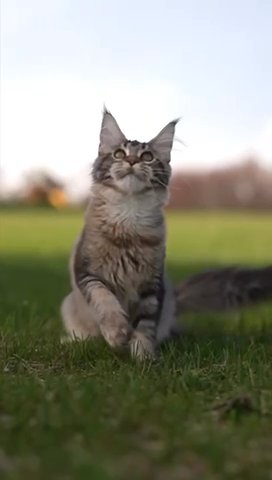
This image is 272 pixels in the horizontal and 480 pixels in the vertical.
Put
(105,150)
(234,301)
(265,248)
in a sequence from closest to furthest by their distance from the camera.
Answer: (105,150) < (234,301) < (265,248)

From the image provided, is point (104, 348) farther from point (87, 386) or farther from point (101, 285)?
point (87, 386)

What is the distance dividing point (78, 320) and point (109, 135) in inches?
50.8

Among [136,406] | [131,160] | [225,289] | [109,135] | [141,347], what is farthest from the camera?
[225,289]

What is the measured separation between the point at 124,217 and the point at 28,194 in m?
43.1

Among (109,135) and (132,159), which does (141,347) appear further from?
Answer: (109,135)

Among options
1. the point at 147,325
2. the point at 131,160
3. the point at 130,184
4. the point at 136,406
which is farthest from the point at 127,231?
the point at 136,406

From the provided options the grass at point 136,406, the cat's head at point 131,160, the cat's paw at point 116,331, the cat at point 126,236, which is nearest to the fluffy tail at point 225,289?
the grass at point 136,406

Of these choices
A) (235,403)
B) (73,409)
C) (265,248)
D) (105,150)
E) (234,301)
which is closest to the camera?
(73,409)

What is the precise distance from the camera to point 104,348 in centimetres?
507

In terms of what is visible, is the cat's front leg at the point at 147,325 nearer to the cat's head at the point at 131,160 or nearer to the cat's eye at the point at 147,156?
the cat's head at the point at 131,160

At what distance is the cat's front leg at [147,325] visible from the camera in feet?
16.4

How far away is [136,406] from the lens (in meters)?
3.45

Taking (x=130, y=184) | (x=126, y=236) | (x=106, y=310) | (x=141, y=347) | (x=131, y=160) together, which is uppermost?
(x=131, y=160)

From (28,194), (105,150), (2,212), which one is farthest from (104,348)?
(28,194)
